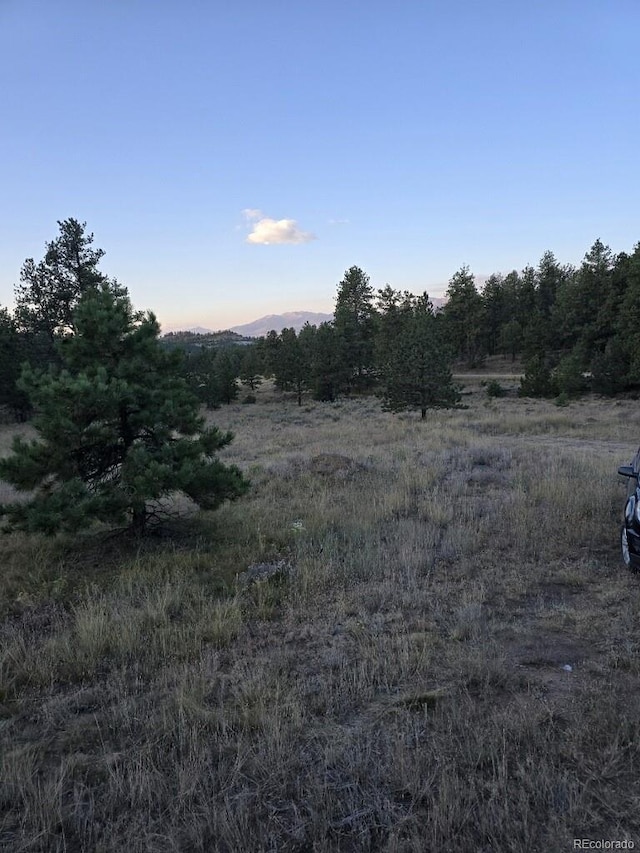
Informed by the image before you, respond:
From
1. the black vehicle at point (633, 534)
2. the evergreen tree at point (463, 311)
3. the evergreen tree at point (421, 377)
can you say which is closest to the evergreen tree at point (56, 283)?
the evergreen tree at point (421, 377)

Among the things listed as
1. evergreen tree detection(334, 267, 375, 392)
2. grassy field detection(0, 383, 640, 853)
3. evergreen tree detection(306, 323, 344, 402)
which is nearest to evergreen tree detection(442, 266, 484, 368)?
evergreen tree detection(334, 267, 375, 392)

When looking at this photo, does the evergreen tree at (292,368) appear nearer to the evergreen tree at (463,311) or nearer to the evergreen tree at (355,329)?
the evergreen tree at (355,329)

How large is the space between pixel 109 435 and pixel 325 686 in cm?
396

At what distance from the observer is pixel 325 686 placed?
3.30 metres

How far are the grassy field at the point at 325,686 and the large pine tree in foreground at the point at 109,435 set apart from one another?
0.77 m

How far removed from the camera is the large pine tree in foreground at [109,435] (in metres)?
5.44

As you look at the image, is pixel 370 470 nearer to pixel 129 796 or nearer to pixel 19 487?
pixel 19 487

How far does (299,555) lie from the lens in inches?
235

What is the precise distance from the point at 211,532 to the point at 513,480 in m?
5.86

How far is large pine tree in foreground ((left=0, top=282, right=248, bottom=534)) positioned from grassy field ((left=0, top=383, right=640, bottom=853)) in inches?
30.2

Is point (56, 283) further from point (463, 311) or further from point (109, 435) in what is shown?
point (463, 311)

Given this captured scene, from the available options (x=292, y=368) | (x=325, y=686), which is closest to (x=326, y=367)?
(x=292, y=368)

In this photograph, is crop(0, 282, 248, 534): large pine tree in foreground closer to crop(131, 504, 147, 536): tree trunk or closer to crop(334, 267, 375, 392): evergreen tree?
crop(131, 504, 147, 536): tree trunk

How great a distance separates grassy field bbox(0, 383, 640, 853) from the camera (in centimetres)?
228
